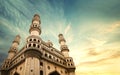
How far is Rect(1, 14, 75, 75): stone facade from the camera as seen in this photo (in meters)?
25.2

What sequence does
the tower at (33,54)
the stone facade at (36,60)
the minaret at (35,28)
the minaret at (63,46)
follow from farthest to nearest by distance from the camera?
the minaret at (63,46) → the minaret at (35,28) → the stone facade at (36,60) → the tower at (33,54)

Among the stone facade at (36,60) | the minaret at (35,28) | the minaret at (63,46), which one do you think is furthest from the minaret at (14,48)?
the minaret at (63,46)

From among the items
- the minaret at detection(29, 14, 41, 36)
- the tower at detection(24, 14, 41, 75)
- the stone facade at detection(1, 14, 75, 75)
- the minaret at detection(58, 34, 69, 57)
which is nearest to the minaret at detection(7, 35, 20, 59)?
the stone facade at detection(1, 14, 75, 75)

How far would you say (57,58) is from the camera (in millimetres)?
33219

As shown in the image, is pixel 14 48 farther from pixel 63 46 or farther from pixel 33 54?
pixel 33 54

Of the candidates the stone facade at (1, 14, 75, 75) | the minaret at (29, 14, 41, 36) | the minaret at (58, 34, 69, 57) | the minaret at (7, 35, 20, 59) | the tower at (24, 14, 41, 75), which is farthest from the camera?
the minaret at (58, 34, 69, 57)

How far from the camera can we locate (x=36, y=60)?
83.5 feet

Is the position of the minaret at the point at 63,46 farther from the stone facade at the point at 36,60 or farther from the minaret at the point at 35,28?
the minaret at the point at 35,28

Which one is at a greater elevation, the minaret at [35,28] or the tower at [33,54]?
the minaret at [35,28]

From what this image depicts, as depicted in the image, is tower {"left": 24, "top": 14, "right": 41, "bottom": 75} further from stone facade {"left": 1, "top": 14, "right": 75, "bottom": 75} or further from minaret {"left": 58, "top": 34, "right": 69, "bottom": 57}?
minaret {"left": 58, "top": 34, "right": 69, "bottom": 57}

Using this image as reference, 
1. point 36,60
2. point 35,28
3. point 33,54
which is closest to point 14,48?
point 35,28

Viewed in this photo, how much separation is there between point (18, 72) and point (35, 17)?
14455 mm

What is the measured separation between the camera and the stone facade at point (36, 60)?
2519cm

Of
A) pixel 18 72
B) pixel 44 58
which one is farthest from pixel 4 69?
pixel 44 58
